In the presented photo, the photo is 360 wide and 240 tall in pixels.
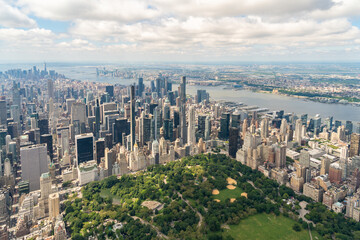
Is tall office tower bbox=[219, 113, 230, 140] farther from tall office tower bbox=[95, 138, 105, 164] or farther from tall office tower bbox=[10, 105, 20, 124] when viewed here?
tall office tower bbox=[10, 105, 20, 124]

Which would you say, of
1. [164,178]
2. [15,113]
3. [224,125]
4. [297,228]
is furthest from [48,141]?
[297,228]

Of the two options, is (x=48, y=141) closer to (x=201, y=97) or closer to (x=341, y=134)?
(x=341, y=134)

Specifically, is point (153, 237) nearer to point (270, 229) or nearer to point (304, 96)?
point (270, 229)

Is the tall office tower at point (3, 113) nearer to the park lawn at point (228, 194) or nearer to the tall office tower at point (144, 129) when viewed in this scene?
the tall office tower at point (144, 129)

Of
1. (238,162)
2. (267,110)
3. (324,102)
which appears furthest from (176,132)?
(324,102)

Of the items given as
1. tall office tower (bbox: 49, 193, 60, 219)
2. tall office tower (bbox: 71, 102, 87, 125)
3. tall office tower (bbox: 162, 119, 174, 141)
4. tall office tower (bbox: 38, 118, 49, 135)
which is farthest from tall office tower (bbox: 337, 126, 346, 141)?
tall office tower (bbox: 38, 118, 49, 135)

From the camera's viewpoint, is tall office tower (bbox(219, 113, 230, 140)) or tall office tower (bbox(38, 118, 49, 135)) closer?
tall office tower (bbox(38, 118, 49, 135))

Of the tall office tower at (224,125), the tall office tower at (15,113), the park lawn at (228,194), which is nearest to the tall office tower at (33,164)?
the park lawn at (228,194)
